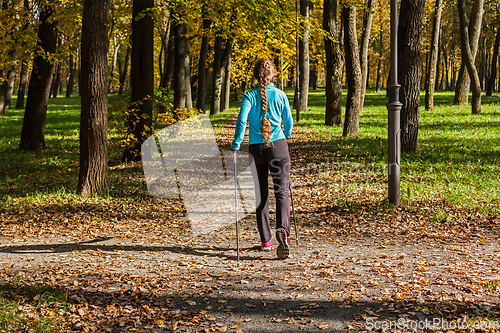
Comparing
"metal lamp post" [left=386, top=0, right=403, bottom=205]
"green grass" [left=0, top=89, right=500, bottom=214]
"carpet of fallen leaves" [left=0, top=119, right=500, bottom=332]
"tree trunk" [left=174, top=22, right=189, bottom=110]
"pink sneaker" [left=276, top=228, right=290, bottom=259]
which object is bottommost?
"carpet of fallen leaves" [left=0, top=119, right=500, bottom=332]

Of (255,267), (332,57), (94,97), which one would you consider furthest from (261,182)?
(332,57)

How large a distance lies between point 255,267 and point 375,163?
6.41 metres

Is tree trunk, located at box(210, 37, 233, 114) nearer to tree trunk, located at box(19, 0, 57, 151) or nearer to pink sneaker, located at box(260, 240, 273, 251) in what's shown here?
tree trunk, located at box(19, 0, 57, 151)

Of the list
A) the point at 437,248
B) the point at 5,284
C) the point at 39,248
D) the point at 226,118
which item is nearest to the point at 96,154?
the point at 39,248

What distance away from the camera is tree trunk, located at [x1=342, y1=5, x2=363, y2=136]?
14945 millimetres

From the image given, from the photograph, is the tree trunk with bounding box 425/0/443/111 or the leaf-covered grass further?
the tree trunk with bounding box 425/0/443/111

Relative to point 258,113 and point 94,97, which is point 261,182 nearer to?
point 258,113

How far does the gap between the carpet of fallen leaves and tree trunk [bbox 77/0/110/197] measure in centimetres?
58

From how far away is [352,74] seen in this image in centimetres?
1505

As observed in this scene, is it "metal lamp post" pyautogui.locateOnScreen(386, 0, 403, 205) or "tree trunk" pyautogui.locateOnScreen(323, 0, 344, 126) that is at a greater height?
"tree trunk" pyautogui.locateOnScreen(323, 0, 344, 126)

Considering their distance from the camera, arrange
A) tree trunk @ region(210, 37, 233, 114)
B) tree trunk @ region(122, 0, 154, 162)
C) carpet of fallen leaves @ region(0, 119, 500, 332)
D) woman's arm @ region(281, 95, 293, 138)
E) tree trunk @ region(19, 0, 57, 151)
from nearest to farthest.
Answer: carpet of fallen leaves @ region(0, 119, 500, 332) → woman's arm @ region(281, 95, 293, 138) → tree trunk @ region(122, 0, 154, 162) → tree trunk @ region(19, 0, 57, 151) → tree trunk @ region(210, 37, 233, 114)

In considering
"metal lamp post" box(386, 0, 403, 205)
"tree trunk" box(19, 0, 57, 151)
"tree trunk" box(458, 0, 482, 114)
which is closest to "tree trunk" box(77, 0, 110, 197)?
"metal lamp post" box(386, 0, 403, 205)

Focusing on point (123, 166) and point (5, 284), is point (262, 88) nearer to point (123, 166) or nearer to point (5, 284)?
point (5, 284)

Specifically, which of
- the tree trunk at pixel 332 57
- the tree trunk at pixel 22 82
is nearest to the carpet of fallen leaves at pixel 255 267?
the tree trunk at pixel 332 57
